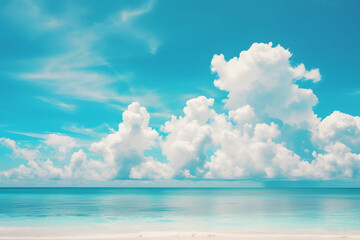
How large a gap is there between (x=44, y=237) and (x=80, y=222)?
10.1 metres

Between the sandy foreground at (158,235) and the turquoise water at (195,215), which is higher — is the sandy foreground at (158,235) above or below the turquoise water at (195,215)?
below

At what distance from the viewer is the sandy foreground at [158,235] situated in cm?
2561

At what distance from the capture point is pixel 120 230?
30.2 metres

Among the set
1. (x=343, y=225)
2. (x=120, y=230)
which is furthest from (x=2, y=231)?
(x=343, y=225)

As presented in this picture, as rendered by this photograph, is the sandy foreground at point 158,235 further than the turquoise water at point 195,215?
No

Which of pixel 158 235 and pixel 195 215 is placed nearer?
pixel 158 235

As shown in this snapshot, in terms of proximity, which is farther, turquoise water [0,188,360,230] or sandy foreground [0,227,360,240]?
turquoise water [0,188,360,230]

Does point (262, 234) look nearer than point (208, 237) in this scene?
No

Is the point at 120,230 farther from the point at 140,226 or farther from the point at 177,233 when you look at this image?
the point at 177,233

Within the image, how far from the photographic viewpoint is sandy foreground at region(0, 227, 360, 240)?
25.6 meters

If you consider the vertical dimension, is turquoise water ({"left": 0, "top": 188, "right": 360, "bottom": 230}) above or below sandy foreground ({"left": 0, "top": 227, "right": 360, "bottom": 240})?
above

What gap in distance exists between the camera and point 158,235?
26953 mm

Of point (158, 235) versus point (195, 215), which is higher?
point (195, 215)

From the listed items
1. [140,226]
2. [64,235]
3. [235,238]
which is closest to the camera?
[235,238]
